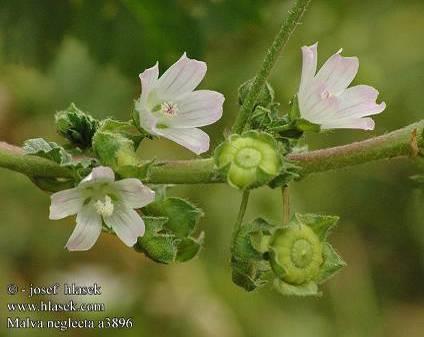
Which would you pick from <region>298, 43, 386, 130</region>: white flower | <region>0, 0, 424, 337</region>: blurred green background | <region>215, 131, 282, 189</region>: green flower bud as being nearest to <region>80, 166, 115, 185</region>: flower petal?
<region>215, 131, 282, 189</region>: green flower bud

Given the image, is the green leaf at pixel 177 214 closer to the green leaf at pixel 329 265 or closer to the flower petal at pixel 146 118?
the flower petal at pixel 146 118

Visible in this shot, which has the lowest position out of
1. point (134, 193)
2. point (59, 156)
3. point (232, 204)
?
point (134, 193)

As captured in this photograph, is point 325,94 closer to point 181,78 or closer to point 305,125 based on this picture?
point 305,125

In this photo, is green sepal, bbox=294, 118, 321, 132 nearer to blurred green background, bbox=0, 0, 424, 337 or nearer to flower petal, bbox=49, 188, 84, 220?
flower petal, bbox=49, 188, 84, 220

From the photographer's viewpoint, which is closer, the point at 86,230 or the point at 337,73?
the point at 86,230

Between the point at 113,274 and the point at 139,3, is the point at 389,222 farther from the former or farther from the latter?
the point at 139,3

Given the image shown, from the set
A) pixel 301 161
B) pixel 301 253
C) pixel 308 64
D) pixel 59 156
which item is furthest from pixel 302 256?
pixel 59 156

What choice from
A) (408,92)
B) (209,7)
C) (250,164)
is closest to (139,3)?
(209,7)
